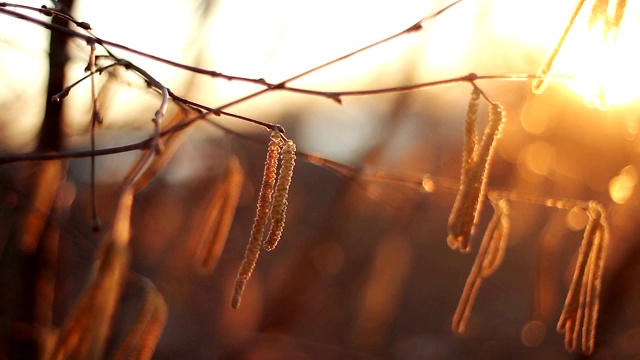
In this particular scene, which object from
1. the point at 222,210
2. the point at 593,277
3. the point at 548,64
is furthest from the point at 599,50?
the point at 222,210

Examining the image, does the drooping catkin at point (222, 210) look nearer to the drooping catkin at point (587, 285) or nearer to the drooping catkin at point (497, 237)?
the drooping catkin at point (497, 237)

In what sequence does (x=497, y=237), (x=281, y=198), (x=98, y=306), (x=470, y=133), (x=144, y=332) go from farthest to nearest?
(x=497, y=237) → (x=144, y=332) → (x=470, y=133) → (x=98, y=306) → (x=281, y=198)

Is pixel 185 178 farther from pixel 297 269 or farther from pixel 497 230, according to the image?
pixel 497 230

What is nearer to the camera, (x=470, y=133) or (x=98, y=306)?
(x=98, y=306)

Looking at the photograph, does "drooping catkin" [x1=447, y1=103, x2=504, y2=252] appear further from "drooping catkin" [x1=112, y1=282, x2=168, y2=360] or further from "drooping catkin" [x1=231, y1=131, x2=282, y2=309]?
"drooping catkin" [x1=112, y1=282, x2=168, y2=360]

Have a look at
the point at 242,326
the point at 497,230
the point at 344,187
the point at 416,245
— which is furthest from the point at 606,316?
the point at 416,245

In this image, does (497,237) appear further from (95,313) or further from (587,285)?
(95,313)
